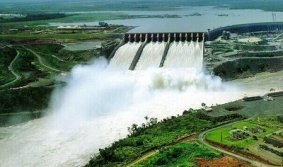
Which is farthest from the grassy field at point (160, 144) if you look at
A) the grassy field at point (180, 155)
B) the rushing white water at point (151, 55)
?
the rushing white water at point (151, 55)

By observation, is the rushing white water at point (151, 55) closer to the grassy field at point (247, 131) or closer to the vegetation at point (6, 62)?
the vegetation at point (6, 62)

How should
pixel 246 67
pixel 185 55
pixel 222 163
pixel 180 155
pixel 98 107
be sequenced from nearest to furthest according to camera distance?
pixel 222 163 < pixel 180 155 < pixel 98 107 < pixel 246 67 < pixel 185 55

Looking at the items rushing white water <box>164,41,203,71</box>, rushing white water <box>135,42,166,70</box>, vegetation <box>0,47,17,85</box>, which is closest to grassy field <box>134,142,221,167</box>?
rushing white water <box>164,41,203,71</box>

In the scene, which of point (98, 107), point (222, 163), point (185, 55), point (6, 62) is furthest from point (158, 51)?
point (222, 163)

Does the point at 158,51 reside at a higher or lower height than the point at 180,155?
higher

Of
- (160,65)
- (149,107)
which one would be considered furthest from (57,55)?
(149,107)

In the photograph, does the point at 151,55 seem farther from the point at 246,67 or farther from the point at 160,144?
the point at 160,144
